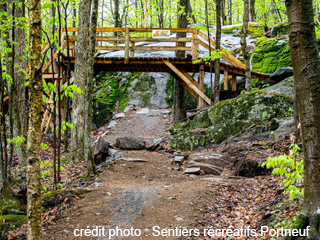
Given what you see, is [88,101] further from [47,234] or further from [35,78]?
[35,78]

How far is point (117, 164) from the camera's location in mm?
7762

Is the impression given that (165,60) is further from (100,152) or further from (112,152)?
(100,152)

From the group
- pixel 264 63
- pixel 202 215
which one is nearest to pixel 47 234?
pixel 202 215

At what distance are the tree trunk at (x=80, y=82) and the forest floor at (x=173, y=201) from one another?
6.16ft

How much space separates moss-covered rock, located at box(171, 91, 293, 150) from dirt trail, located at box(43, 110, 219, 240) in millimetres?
1436

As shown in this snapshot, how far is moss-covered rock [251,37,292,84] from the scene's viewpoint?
13.2 metres

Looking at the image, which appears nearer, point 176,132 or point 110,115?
point 176,132

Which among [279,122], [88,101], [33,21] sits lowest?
[279,122]

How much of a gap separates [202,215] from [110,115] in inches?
495

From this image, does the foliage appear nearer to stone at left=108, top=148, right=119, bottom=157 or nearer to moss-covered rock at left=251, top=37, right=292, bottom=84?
stone at left=108, top=148, right=119, bottom=157

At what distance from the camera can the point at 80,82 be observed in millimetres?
9430

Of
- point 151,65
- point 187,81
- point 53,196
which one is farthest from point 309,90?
point 151,65

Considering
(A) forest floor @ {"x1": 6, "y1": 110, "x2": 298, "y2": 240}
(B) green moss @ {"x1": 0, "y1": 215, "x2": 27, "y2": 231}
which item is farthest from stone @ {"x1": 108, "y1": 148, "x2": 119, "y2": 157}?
(B) green moss @ {"x1": 0, "y1": 215, "x2": 27, "y2": 231}

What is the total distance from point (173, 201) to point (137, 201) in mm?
734
